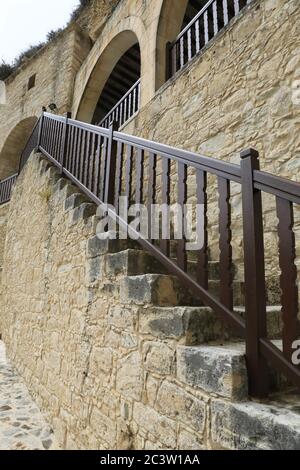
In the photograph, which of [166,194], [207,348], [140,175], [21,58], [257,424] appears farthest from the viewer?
[21,58]

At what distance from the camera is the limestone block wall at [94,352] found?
1.45 m

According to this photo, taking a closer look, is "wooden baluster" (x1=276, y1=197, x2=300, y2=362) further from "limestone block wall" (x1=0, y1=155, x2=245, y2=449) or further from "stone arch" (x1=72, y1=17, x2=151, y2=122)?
"stone arch" (x1=72, y1=17, x2=151, y2=122)

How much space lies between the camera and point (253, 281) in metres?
1.26

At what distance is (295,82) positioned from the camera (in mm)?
2602

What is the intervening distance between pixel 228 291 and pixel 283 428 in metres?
0.55

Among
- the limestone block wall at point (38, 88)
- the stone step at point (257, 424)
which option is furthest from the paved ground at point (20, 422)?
the limestone block wall at point (38, 88)

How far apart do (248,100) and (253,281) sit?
2.38 meters

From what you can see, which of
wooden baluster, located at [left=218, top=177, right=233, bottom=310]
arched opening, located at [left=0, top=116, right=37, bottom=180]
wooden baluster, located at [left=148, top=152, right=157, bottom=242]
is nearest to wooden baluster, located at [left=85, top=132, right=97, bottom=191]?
wooden baluster, located at [left=148, top=152, right=157, bottom=242]

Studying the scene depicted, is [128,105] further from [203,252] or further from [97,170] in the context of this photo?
[203,252]

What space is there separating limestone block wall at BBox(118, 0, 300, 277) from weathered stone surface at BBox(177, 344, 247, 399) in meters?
1.37

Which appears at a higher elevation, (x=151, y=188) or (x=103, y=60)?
(x=103, y=60)

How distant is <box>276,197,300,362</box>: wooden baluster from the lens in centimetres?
111

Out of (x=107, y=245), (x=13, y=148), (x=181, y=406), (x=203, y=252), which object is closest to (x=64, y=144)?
(x=107, y=245)

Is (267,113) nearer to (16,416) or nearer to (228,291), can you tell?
(228,291)
